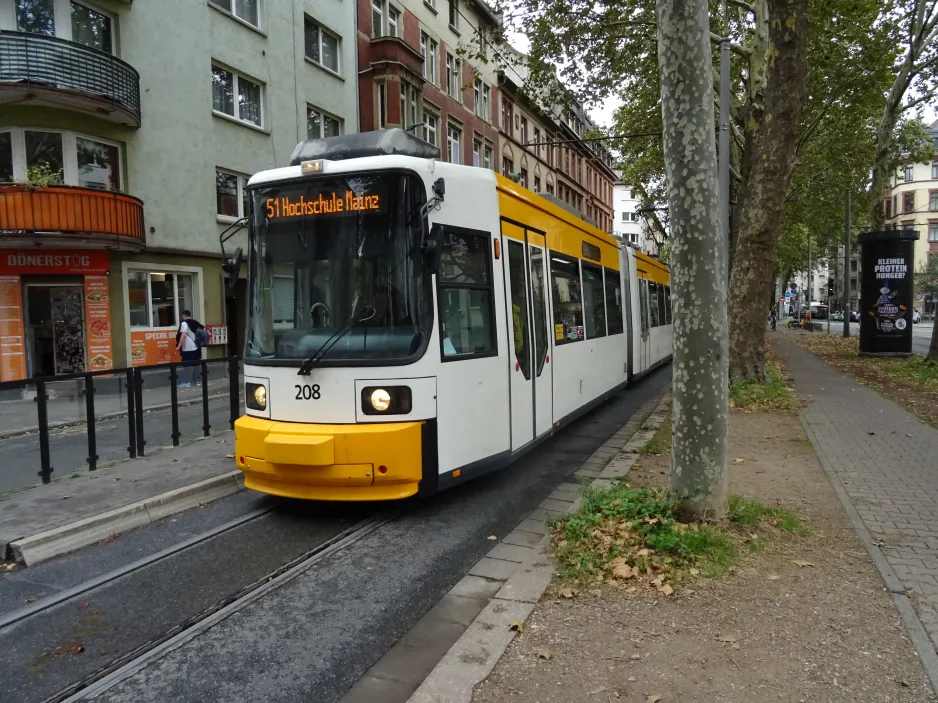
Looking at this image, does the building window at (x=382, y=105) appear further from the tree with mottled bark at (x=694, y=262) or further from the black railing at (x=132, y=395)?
the tree with mottled bark at (x=694, y=262)

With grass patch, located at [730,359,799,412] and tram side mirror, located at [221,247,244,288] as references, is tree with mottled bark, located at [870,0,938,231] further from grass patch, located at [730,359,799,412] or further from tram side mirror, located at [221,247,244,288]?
tram side mirror, located at [221,247,244,288]

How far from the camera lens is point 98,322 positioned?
16.1 metres

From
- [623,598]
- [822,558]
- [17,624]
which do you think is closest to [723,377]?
[822,558]

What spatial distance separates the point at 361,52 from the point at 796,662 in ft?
84.9

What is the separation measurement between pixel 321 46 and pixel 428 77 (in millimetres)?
7498

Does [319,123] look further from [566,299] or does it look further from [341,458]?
[341,458]

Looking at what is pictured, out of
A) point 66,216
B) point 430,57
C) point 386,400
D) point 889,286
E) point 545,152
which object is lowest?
point 386,400

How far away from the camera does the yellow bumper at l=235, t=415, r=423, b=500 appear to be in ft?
16.7

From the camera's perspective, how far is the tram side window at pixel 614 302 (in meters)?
11.0

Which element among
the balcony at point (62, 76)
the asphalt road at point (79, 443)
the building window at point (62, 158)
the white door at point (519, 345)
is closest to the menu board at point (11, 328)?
the building window at point (62, 158)

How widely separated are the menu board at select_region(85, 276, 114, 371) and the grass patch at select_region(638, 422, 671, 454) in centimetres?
1315

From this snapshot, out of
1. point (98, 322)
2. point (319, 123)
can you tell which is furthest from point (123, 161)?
point (319, 123)

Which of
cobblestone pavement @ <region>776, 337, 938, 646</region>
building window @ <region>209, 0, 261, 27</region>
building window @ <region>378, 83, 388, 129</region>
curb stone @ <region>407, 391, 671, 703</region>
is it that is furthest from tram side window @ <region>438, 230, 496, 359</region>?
building window @ <region>378, 83, 388, 129</region>

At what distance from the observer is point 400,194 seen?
5297 mm
